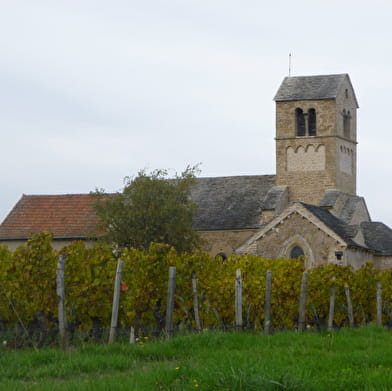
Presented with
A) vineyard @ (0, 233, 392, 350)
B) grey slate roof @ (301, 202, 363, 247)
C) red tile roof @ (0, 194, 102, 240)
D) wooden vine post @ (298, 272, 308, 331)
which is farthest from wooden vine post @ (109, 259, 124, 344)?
red tile roof @ (0, 194, 102, 240)

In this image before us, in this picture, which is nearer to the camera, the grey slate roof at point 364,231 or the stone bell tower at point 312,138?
the grey slate roof at point 364,231

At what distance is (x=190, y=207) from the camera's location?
4516 cm

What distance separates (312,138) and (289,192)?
355 cm

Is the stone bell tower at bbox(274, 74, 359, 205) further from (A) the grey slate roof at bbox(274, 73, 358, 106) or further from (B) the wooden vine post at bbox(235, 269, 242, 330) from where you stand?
(B) the wooden vine post at bbox(235, 269, 242, 330)

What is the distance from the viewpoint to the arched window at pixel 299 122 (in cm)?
5200

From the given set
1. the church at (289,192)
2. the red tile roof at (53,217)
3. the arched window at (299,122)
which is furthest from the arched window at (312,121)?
the red tile roof at (53,217)

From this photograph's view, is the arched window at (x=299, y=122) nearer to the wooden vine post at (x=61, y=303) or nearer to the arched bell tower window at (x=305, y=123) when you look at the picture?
the arched bell tower window at (x=305, y=123)

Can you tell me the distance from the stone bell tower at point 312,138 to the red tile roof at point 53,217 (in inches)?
479

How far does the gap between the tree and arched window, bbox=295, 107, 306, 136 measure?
1028 cm

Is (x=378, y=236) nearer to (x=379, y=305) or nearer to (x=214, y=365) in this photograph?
(x=379, y=305)

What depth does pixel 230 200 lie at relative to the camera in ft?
173

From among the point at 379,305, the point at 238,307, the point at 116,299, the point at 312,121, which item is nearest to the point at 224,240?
the point at 312,121

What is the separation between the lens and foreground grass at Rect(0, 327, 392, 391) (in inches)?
474

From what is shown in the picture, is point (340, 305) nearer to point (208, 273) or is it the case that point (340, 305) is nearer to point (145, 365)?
point (208, 273)
